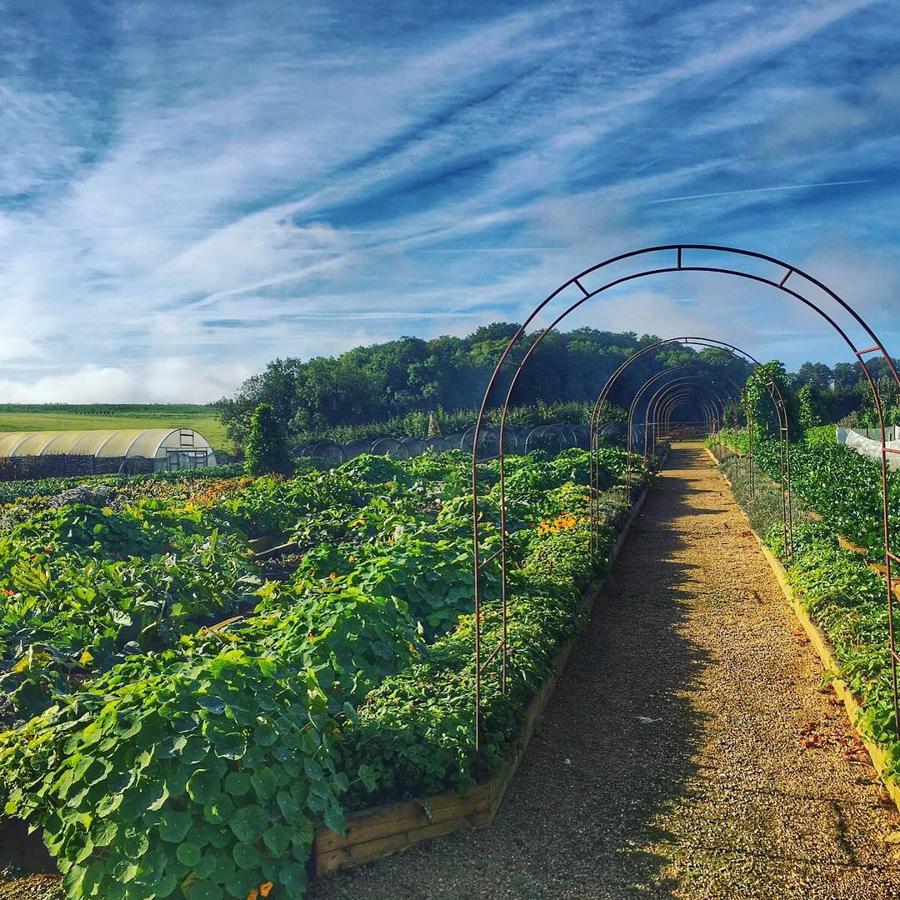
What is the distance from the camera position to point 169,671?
3.72m

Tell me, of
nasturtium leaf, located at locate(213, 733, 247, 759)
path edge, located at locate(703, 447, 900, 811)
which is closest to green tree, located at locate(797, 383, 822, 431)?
path edge, located at locate(703, 447, 900, 811)

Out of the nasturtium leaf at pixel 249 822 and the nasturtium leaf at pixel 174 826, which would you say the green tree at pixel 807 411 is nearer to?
the nasturtium leaf at pixel 249 822

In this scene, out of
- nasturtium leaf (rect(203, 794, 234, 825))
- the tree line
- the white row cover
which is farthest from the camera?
the tree line

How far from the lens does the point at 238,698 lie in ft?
10.8

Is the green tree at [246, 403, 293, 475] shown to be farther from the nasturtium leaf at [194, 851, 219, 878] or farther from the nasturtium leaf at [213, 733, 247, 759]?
the nasturtium leaf at [194, 851, 219, 878]

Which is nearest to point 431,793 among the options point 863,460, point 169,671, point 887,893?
point 169,671

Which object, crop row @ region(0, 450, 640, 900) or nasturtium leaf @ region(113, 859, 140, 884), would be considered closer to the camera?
nasturtium leaf @ region(113, 859, 140, 884)

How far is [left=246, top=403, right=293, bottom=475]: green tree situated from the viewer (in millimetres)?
23078

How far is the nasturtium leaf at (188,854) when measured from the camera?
9.62ft

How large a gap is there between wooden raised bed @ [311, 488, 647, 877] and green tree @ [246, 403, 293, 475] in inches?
772

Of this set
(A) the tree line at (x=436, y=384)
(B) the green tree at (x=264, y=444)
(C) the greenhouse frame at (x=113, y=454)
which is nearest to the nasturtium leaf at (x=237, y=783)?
(B) the green tree at (x=264, y=444)

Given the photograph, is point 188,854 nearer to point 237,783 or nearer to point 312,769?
point 237,783

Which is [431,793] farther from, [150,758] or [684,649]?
[684,649]

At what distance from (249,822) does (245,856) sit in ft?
0.39
